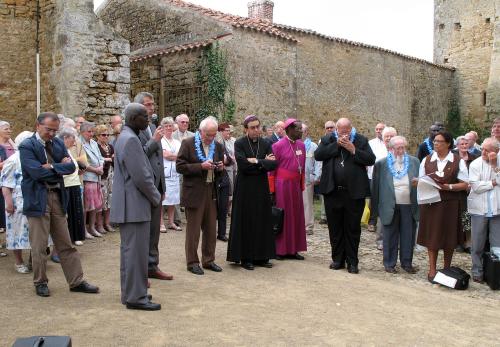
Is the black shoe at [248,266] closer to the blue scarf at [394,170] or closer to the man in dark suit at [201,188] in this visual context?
the man in dark suit at [201,188]

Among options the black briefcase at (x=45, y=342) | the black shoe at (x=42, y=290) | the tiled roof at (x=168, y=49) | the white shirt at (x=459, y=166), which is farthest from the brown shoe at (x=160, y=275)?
the tiled roof at (x=168, y=49)

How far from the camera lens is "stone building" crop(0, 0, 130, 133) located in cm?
980

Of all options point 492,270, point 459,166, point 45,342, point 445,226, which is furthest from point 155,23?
point 45,342

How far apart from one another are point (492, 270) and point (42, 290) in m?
5.16

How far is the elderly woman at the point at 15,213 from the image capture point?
5824mm

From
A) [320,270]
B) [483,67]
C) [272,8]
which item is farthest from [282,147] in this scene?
[483,67]

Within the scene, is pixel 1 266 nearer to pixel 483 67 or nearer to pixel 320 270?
pixel 320 270

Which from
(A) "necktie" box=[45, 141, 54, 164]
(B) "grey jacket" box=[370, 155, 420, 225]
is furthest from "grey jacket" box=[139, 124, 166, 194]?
(B) "grey jacket" box=[370, 155, 420, 225]

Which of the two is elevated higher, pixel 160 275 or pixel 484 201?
pixel 484 201

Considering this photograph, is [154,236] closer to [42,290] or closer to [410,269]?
[42,290]

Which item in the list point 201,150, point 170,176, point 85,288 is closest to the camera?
point 85,288

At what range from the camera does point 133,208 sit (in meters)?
4.58

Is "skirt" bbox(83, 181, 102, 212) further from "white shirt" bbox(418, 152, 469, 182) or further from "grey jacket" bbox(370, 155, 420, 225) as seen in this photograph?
"white shirt" bbox(418, 152, 469, 182)

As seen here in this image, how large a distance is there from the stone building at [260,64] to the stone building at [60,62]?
2.90 metres
